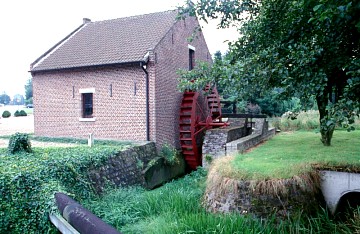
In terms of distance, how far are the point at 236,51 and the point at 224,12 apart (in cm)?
115

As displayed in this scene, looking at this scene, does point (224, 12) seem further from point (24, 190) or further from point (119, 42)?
→ point (119, 42)

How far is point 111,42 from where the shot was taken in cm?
1380

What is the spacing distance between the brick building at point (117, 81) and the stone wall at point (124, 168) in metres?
0.92

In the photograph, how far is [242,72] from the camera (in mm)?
5547

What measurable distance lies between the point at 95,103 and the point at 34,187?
23.1ft

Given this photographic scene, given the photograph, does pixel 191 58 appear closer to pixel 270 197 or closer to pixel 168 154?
pixel 168 154

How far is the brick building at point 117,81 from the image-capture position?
11.9 m

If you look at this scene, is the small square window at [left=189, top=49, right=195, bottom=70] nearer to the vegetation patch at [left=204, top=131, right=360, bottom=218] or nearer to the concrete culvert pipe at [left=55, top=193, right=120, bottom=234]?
the vegetation patch at [left=204, top=131, right=360, bottom=218]

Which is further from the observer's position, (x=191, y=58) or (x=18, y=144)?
(x=191, y=58)

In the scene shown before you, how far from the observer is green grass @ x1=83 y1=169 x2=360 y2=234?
213 inches

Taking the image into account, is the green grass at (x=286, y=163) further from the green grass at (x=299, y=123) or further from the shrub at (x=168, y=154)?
the green grass at (x=299, y=123)

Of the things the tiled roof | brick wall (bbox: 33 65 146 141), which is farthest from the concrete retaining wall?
the tiled roof

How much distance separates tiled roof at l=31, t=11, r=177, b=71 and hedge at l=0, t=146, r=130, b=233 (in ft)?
18.6

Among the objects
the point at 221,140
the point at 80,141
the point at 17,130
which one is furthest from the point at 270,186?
the point at 17,130
